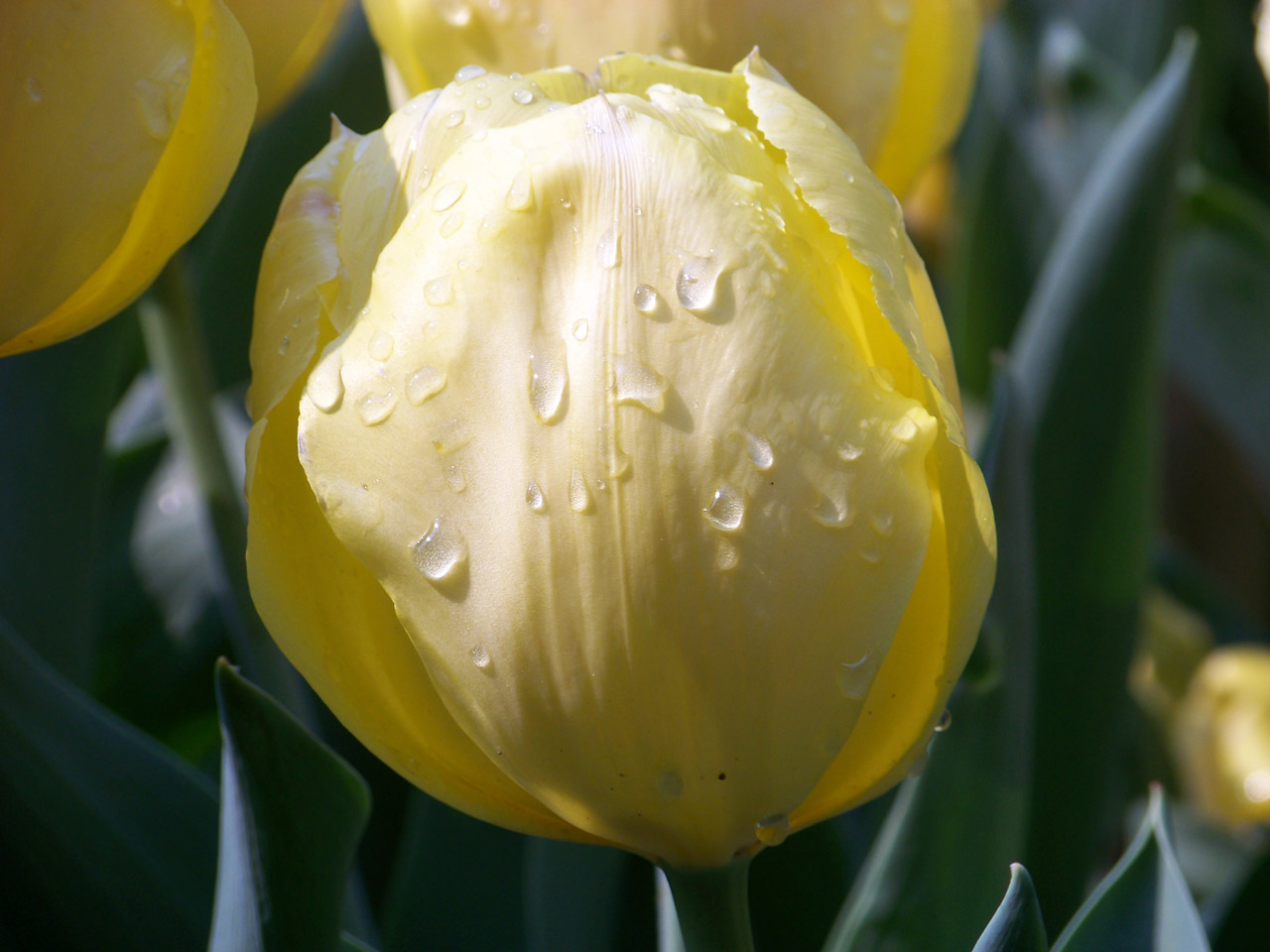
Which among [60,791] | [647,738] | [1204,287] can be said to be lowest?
[1204,287]

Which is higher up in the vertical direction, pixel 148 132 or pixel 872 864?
pixel 148 132

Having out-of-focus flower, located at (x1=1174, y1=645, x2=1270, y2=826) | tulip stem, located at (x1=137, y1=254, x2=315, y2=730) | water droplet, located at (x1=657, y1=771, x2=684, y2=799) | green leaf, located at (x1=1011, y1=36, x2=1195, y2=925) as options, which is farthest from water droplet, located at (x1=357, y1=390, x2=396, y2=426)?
out-of-focus flower, located at (x1=1174, y1=645, x2=1270, y2=826)

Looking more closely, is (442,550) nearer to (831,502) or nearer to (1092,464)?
(831,502)

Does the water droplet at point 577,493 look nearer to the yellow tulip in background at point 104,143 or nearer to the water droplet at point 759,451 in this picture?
the water droplet at point 759,451

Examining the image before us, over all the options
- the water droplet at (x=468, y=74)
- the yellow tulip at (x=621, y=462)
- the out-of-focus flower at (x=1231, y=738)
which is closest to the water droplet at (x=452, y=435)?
the yellow tulip at (x=621, y=462)

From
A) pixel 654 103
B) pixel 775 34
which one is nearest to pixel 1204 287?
pixel 775 34

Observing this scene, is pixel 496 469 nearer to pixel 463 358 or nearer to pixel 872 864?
pixel 463 358

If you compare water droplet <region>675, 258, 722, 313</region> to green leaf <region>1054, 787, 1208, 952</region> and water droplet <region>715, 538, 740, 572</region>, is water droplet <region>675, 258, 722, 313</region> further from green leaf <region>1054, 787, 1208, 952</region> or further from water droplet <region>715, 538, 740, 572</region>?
green leaf <region>1054, 787, 1208, 952</region>
